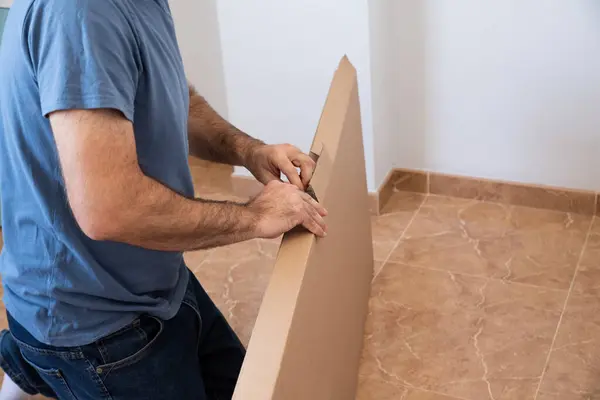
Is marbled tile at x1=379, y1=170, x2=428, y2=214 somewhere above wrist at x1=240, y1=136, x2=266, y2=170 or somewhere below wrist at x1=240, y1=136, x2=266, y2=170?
below

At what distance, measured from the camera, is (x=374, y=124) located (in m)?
2.48

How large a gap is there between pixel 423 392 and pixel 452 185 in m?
1.00

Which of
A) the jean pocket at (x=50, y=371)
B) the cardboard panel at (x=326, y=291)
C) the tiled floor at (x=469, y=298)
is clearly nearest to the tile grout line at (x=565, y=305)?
the tiled floor at (x=469, y=298)

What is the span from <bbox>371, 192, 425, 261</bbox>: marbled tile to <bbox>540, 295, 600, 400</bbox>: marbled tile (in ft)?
1.94

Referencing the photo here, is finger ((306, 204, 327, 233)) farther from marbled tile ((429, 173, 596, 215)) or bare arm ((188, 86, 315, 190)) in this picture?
marbled tile ((429, 173, 596, 215))

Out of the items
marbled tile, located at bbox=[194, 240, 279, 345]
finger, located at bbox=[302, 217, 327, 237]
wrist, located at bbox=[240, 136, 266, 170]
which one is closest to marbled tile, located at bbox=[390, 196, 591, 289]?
marbled tile, located at bbox=[194, 240, 279, 345]

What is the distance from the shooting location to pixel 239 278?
2.35 meters

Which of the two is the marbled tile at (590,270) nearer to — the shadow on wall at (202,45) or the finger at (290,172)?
the finger at (290,172)

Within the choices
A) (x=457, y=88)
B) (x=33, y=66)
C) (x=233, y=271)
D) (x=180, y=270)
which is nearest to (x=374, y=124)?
(x=457, y=88)

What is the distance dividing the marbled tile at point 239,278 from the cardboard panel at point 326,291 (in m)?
0.36

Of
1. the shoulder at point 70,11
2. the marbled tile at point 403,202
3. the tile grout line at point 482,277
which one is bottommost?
the tile grout line at point 482,277

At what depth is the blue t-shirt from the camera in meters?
0.99

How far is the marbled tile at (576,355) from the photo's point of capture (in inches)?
70.0

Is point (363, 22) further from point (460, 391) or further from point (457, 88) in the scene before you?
point (460, 391)
